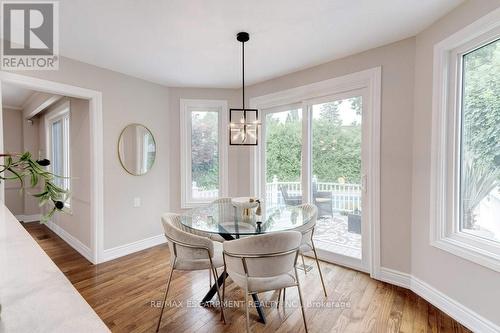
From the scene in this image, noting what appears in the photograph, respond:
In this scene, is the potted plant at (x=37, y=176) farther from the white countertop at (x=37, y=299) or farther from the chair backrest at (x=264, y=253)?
the chair backrest at (x=264, y=253)

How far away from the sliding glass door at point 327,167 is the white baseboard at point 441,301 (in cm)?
29

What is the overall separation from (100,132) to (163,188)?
48.3 inches

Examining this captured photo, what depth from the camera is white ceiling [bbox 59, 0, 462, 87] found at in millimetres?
1936

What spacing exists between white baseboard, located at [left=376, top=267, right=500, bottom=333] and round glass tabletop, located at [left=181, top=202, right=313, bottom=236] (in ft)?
3.77

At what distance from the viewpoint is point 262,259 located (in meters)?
1.67

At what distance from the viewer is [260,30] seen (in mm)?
2283

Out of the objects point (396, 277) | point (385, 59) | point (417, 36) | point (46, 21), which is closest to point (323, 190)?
point (396, 277)

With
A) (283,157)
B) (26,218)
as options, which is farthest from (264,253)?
(26,218)

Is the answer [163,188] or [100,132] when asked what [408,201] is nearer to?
[163,188]

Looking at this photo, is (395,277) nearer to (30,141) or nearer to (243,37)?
(243,37)

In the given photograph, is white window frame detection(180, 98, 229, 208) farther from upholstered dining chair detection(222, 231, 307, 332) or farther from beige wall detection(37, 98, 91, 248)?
upholstered dining chair detection(222, 231, 307, 332)

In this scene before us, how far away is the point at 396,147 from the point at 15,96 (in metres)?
6.23

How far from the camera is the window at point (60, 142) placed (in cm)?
409

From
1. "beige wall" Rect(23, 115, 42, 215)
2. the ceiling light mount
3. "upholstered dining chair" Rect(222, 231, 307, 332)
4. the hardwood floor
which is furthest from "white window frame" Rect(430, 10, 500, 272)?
"beige wall" Rect(23, 115, 42, 215)
